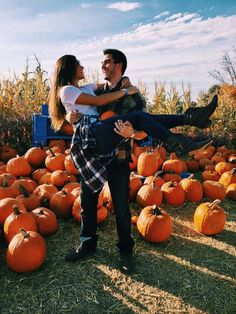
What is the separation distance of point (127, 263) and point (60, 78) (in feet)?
5.54

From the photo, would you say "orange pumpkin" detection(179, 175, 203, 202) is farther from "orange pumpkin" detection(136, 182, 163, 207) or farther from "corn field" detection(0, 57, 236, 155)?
"corn field" detection(0, 57, 236, 155)

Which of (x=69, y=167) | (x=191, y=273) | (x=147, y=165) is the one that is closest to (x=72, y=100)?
(x=191, y=273)

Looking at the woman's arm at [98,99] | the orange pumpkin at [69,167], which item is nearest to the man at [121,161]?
the woman's arm at [98,99]

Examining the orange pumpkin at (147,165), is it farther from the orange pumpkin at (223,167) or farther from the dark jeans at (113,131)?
the dark jeans at (113,131)

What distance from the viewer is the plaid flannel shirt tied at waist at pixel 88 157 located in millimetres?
2834

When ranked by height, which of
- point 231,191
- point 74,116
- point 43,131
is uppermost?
point 74,116

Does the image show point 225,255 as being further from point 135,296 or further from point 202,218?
point 135,296

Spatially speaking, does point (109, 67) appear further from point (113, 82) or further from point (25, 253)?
point (25, 253)

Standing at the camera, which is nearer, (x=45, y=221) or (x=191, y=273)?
(x=191, y=273)

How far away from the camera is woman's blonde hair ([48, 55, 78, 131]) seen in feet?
9.83

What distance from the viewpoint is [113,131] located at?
108 inches

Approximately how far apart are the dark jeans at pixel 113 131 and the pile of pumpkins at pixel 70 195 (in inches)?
16.5

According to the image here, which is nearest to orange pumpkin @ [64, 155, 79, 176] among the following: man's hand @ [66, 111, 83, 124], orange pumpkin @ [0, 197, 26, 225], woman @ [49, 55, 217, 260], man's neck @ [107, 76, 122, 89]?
orange pumpkin @ [0, 197, 26, 225]

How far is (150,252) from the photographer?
3436 millimetres
